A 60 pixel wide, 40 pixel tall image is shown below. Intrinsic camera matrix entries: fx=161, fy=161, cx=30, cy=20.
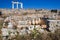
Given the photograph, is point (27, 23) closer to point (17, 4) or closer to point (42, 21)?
point (42, 21)

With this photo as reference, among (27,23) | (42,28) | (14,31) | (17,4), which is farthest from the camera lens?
(17,4)

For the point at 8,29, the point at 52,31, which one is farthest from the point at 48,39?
the point at 8,29

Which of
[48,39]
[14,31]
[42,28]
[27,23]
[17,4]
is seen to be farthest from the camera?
[17,4]

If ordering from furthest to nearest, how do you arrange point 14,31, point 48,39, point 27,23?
point 27,23
point 14,31
point 48,39

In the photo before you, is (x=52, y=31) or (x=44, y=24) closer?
(x=52, y=31)

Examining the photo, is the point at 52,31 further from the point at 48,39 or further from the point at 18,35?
the point at 18,35

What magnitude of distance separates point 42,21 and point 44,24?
554mm

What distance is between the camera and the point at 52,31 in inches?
388

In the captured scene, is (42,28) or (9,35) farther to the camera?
(42,28)

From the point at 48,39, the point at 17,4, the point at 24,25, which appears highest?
the point at 17,4

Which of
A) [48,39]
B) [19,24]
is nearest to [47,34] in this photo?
[48,39]

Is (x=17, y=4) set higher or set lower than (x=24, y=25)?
higher

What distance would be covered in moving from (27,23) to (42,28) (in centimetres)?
131

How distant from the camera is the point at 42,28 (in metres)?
10.3
